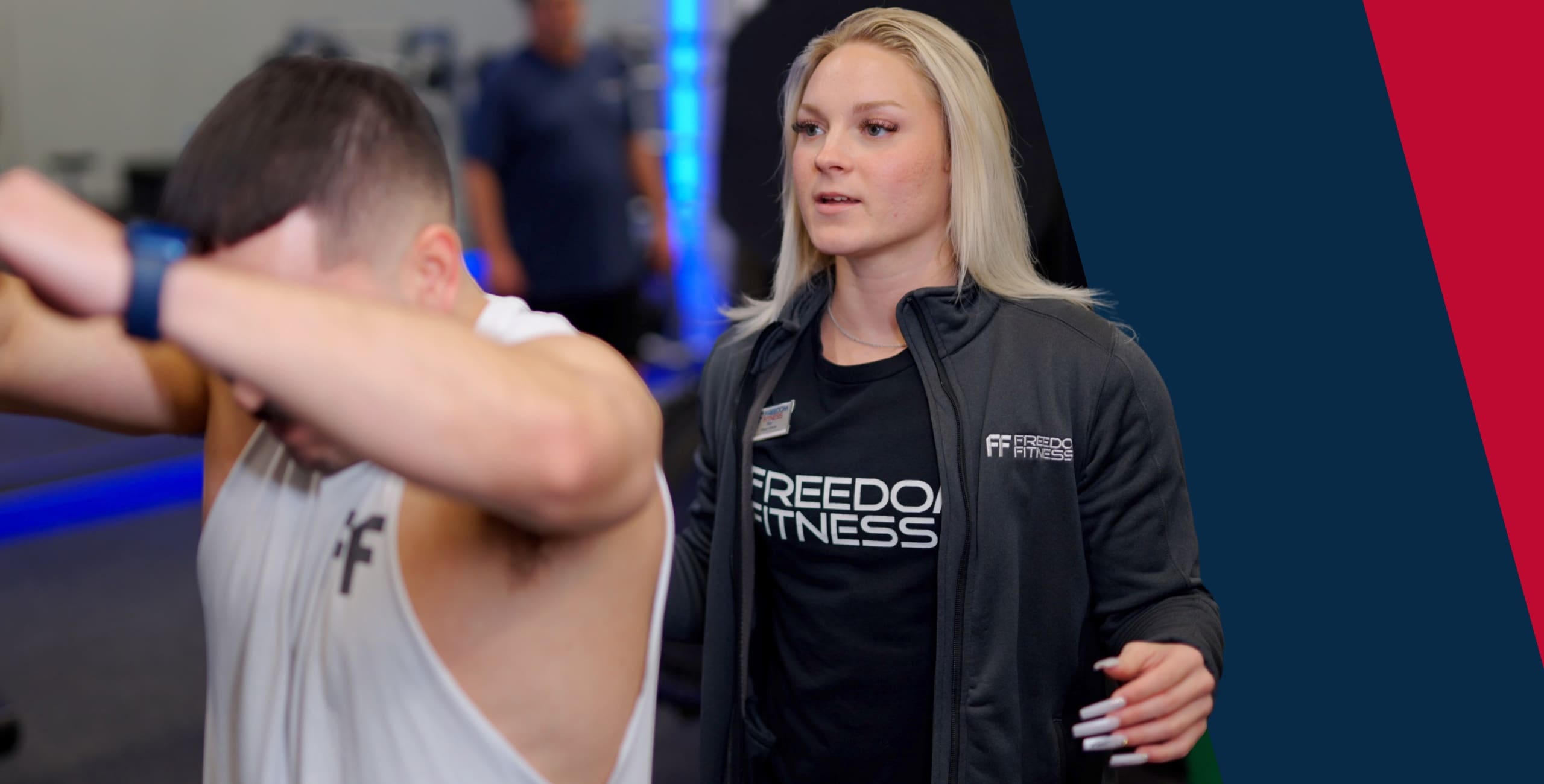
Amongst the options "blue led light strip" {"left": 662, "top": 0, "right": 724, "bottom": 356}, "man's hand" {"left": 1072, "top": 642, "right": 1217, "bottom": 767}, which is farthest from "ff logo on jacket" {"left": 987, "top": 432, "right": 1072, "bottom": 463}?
"blue led light strip" {"left": 662, "top": 0, "right": 724, "bottom": 356}

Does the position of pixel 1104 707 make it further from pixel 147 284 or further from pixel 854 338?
pixel 147 284

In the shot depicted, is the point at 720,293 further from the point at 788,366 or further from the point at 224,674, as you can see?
the point at 224,674

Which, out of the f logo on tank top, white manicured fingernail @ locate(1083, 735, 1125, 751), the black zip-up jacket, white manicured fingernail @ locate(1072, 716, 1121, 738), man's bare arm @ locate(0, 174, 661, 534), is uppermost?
man's bare arm @ locate(0, 174, 661, 534)

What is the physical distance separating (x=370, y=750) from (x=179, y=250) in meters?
0.39

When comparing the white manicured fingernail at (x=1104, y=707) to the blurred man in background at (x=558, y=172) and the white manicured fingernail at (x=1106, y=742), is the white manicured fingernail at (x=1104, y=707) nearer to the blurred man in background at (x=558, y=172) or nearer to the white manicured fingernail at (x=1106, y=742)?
the white manicured fingernail at (x=1106, y=742)

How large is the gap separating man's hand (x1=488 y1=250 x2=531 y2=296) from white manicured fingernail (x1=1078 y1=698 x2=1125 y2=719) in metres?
3.50

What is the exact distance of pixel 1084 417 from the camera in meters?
1.49

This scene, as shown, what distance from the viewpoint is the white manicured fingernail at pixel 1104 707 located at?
1341 mm

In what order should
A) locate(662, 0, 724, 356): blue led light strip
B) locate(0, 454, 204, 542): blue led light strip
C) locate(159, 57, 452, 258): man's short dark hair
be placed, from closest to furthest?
1. locate(159, 57, 452, 258): man's short dark hair
2. locate(0, 454, 204, 542): blue led light strip
3. locate(662, 0, 724, 356): blue led light strip

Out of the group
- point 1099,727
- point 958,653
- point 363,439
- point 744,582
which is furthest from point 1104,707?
point 363,439

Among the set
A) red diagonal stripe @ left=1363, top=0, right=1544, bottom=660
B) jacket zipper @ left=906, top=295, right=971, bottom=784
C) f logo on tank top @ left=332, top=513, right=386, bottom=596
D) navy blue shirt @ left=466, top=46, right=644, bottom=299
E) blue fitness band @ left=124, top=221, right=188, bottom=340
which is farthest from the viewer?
navy blue shirt @ left=466, top=46, right=644, bottom=299

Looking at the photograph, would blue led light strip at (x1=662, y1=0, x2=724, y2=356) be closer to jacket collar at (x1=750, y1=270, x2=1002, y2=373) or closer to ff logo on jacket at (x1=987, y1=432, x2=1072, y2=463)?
jacket collar at (x1=750, y1=270, x2=1002, y2=373)

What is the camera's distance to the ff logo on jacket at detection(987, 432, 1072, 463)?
1477mm

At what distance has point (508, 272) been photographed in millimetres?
4531
